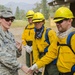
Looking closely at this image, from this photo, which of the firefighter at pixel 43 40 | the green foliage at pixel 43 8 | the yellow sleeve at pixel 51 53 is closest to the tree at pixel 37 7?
the green foliage at pixel 43 8

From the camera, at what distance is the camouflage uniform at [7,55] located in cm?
376

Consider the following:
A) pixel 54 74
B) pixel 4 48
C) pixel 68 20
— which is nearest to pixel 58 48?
pixel 68 20

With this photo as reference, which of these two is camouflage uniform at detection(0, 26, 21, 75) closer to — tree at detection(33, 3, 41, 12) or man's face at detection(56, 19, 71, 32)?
man's face at detection(56, 19, 71, 32)

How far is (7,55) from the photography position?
377cm

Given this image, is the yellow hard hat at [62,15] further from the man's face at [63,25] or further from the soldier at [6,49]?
the soldier at [6,49]

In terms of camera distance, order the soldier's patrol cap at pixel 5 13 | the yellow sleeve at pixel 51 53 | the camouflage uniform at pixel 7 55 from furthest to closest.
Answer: the yellow sleeve at pixel 51 53
the soldier's patrol cap at pixel 5 13
the camouflage uniform at pixel 7 55

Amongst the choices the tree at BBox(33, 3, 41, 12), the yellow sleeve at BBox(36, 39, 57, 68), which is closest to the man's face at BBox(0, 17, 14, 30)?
the yellow sleeve at BBox(36, 39, 57, 68)

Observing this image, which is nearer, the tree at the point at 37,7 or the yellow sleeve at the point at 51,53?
the yellow sleeve at the point at 51,53

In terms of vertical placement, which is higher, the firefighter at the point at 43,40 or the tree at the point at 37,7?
the firefighter at the point at 43,40

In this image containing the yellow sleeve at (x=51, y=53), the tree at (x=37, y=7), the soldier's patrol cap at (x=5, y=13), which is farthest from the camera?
the tree at (x=37, y=7)

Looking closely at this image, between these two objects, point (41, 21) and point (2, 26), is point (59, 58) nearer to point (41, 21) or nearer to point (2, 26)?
point (2, 26)

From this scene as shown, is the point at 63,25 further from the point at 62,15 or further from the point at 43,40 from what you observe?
the point at 43,40

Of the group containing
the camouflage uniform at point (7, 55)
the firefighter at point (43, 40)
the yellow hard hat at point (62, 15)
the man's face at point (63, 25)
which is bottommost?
the firefighter at point (43, 40)

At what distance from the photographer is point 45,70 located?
550cm
